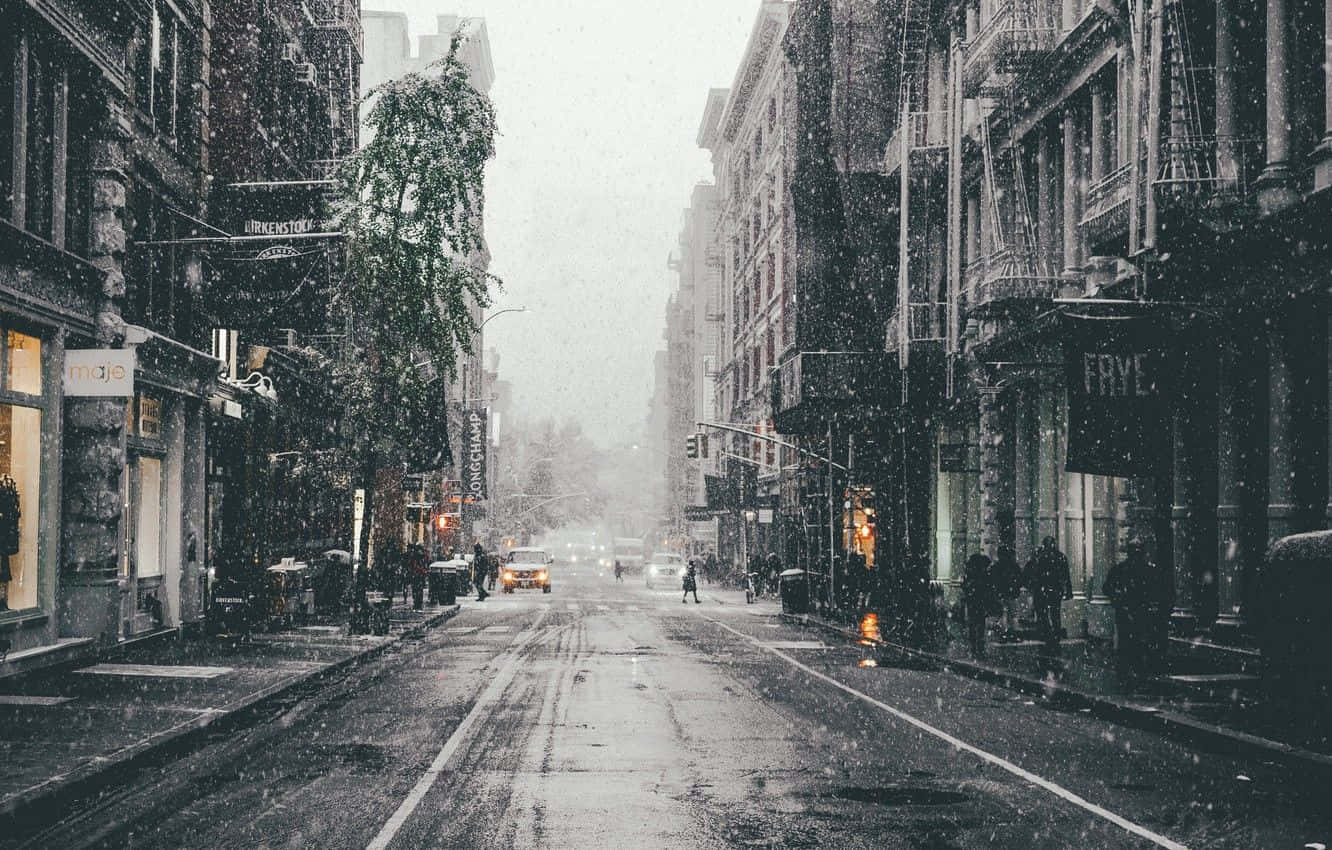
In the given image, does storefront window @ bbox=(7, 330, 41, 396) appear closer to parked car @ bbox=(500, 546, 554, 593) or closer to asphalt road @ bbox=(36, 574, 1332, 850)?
asphalt road @ bbox=(36, 574, 1332, 850)

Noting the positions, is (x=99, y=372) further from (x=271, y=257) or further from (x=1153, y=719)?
(x=1153, y=719)

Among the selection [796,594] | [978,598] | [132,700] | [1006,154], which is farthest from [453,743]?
[796,594]

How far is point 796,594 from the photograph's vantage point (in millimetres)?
39156

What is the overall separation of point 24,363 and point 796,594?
24314 millimetres

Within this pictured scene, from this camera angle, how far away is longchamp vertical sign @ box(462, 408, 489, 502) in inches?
2950

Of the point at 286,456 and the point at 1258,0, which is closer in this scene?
the point at 1258,0

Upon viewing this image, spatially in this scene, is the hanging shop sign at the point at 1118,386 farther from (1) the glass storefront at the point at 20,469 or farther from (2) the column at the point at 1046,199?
(1) the glass storefront at the point at 20,469

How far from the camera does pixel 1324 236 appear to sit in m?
17.6

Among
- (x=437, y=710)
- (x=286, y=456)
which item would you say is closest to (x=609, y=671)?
(x=437, y=710)

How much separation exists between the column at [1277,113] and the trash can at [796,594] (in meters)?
22.0

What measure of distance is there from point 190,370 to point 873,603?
19058mm

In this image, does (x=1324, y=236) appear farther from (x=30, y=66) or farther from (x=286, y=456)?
(x=286, y=456)

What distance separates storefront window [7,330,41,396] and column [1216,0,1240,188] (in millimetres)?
16182

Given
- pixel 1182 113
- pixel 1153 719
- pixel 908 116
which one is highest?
pixel 908 116
